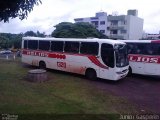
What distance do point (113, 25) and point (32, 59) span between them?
48.1 m

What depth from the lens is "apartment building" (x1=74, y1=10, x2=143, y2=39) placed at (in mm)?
64875

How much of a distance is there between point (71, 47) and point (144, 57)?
4.96 metres

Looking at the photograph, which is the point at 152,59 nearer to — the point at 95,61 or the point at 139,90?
the point at 139,90

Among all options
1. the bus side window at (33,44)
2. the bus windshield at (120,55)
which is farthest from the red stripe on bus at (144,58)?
the bus side window at (33,44)

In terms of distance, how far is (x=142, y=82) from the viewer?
54.4 ft

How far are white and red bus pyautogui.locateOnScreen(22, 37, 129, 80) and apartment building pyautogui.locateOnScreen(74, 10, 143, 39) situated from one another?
46.0m

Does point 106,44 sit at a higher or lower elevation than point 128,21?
lower

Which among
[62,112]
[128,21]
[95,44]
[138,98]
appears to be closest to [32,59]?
[95,44]

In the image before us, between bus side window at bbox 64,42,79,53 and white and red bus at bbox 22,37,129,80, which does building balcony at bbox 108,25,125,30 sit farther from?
bus side window at bbox 64,42,79,53

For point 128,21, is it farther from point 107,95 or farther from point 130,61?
point 107,95

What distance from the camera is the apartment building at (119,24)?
6488 cm

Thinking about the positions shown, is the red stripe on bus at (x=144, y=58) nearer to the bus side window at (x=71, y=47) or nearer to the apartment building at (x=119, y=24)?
the bus side window at (x=71, y=47)

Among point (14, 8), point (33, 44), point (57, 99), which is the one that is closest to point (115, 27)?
point (33, 44)

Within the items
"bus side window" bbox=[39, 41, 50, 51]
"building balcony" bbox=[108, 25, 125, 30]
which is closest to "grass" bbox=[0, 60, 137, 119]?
"bus side window" bbox=[39, 41, 50, 51]
